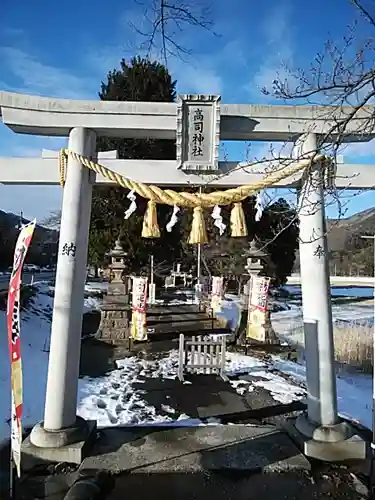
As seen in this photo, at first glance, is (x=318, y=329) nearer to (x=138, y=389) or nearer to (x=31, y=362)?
(x=138, y=389)

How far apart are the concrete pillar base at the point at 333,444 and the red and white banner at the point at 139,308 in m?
7.29

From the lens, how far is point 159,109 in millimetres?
4664

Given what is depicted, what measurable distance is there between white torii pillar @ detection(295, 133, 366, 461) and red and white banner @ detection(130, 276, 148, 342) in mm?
7073

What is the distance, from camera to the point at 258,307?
1093cm

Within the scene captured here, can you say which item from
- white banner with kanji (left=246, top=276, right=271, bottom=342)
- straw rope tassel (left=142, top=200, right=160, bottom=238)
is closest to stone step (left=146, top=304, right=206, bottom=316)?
white banner with kanji (left=246, top=276, right=271, bottom=342)

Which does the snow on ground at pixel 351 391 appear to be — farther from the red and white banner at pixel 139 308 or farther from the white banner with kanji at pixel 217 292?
the white banner with kanji at pixel 217 292

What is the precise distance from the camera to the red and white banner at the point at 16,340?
3.39 m

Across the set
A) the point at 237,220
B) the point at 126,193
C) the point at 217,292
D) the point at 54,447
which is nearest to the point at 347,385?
the point at 237,220

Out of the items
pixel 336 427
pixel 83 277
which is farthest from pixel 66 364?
pixel 336 427

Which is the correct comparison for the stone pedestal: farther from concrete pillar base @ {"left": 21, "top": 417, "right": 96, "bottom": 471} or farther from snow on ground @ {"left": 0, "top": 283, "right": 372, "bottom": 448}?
concrete pillar base @ {"left": 21, "top": 417, "right": 96, "bottom": 471}

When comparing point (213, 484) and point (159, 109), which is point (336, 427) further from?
point (159, 109)

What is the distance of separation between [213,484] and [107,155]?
358 centimetres

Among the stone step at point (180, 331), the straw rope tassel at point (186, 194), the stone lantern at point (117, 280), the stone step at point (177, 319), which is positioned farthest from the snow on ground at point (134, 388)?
the stone step at point (177, 319)

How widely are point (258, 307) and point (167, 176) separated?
274 inches
